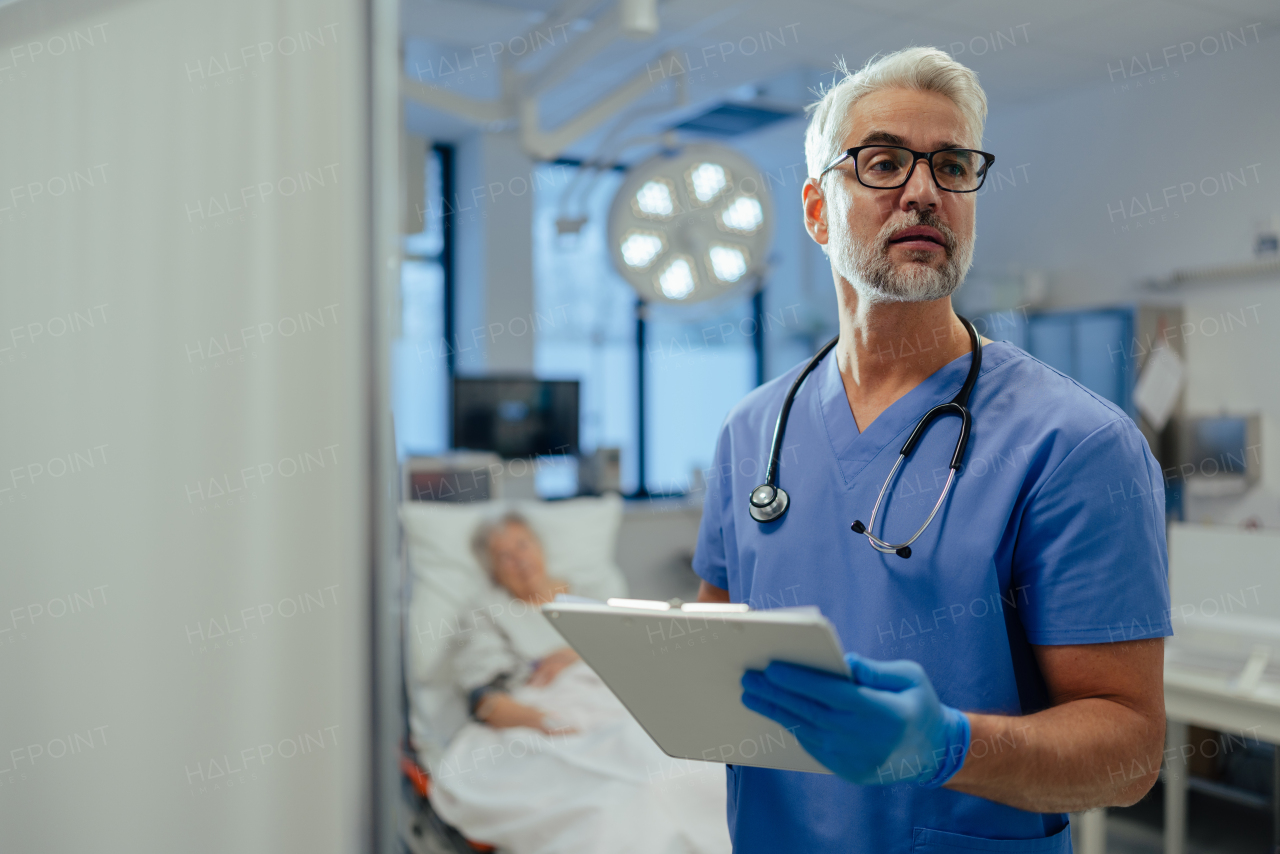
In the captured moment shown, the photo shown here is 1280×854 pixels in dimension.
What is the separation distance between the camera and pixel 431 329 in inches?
198

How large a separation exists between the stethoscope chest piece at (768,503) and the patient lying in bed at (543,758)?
77 cm

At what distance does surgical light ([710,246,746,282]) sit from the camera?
205 centimetres

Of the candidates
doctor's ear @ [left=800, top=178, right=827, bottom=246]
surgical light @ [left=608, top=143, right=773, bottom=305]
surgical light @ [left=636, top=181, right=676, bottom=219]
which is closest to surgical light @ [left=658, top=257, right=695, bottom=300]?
surgical light @ [left=608, top=143, right=773, bottom=305]

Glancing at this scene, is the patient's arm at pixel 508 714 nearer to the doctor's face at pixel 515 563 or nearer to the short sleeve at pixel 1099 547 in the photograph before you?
the doctor's face at pixel 515 563

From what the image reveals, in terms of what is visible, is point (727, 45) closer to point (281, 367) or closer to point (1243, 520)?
point (1243, 520)

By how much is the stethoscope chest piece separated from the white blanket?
82 centimetres

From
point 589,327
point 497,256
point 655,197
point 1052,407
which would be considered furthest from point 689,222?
point 589,327

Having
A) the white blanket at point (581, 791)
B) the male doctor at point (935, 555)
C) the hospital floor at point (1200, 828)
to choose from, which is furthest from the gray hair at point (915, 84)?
the hospital floor at point (1200, 828)

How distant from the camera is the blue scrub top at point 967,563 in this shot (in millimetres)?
830

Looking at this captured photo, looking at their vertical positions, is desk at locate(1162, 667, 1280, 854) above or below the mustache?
below

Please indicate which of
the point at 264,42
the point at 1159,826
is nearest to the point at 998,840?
the point at 264,42

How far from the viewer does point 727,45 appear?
3.68m

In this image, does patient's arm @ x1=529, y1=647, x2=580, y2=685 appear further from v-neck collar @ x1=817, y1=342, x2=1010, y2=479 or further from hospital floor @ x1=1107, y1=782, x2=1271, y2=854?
hospital floor @ x1=1107, y1=782, x2=1271, y2=854

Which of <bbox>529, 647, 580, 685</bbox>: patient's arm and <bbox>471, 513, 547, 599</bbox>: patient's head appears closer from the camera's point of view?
<bbox>529, 647, 580, 685</bbox>: patient's arm
